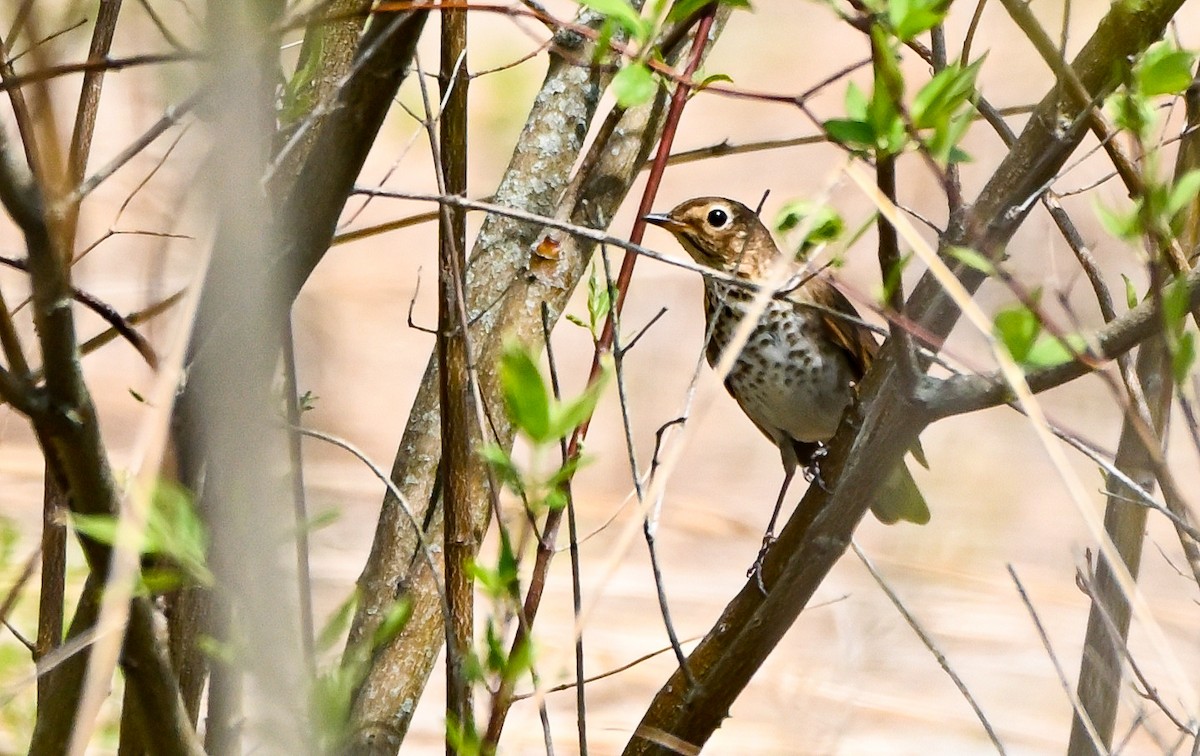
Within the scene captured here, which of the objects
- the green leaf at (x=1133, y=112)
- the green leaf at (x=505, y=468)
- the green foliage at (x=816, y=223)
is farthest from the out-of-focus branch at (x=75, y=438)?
the green leaf at (x=1133, y=112)

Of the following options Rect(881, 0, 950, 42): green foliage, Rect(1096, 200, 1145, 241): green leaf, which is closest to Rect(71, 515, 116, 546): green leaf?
Rect(881, 0, 950, 42): green foliage

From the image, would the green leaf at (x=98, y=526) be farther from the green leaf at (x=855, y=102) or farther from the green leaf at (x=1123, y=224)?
the green leaf at (x=1123, y=224)

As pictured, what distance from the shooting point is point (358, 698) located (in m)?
1.25

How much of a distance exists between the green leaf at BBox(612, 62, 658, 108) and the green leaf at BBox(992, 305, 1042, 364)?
9.9 inches

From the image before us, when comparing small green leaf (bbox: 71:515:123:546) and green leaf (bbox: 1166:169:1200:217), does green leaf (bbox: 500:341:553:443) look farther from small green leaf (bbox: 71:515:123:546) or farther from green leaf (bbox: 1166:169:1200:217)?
green leaf (bbox: 1166:169:1200:217)

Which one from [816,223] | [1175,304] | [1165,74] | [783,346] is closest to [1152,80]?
[1165,74]

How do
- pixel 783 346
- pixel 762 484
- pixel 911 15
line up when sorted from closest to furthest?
1. pixel 911 15
2. pixel 783 346
3. pixel 762 484

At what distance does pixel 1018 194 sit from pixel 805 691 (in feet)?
8.03

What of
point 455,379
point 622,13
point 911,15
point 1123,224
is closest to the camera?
point 911,15

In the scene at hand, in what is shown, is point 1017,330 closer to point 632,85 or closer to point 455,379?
point 632,85

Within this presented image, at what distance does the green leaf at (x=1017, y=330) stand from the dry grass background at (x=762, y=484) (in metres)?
1.56

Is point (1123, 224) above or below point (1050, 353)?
above

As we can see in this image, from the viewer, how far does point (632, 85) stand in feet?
2.52

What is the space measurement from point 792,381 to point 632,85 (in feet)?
4.35
